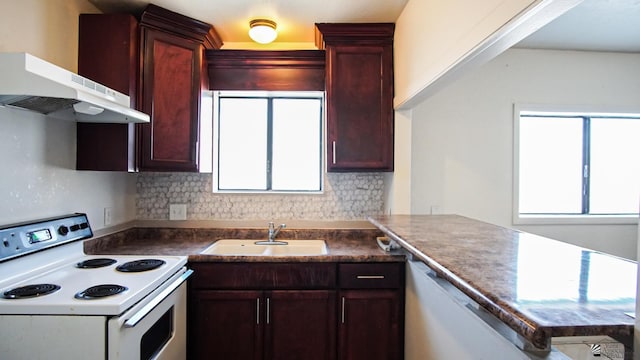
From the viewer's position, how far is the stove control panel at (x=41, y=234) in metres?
1.42

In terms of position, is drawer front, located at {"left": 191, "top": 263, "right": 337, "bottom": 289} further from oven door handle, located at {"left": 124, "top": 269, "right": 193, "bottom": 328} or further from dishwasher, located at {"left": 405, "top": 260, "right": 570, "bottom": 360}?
dishwasher, located at {"left": 405, "top": 260, "right": 570, "bottom": 360}

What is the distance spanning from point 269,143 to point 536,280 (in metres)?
2.22

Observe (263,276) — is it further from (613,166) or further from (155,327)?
(613,166)

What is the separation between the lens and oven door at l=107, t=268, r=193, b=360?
1228 mm

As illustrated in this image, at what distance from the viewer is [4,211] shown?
58.0 inches

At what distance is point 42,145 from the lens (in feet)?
5.54

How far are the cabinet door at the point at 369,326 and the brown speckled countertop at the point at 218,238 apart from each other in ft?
0.78

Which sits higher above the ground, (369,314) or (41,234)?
(41,234)

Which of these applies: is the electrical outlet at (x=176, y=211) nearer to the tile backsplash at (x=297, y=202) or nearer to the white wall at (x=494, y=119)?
the tile backsplash at (x=297, y=202)

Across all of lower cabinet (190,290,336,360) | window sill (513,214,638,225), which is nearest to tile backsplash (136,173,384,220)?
lower cabinet (190,290,336,360)

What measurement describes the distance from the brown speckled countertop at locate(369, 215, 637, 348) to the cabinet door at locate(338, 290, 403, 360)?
0.83 metres

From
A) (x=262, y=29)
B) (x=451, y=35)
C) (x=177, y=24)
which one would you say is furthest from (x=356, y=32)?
(x=177, y=24)

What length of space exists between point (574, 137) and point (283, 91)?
2754 mm

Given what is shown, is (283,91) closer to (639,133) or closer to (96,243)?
(96,243)
